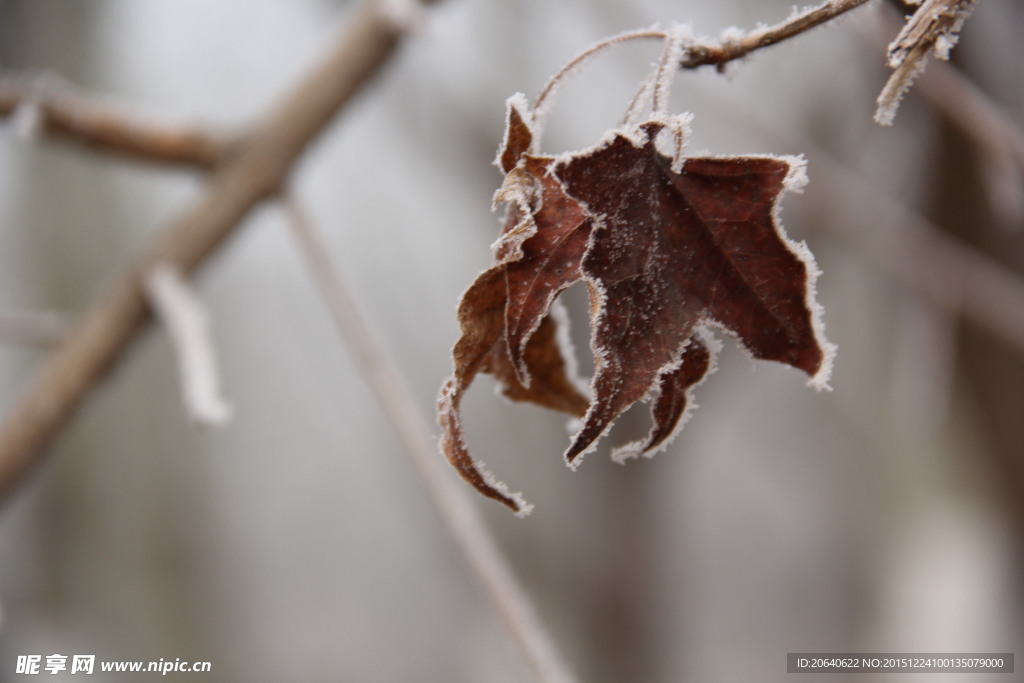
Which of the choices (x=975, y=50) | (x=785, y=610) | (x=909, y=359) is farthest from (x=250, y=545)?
(x=975, y=50)

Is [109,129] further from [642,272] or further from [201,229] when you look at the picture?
[642,272]

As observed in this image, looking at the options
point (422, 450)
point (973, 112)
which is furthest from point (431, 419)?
point (973, 112)

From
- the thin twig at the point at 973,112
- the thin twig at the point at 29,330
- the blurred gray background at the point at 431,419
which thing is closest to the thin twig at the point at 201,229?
the thin twig at the point at 29,330

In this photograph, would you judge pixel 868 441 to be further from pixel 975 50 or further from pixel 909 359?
pixel 975 50

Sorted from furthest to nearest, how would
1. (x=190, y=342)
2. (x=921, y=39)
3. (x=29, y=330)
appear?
(x=29, y=330), (x=190, y=342), (x=921, y=39)

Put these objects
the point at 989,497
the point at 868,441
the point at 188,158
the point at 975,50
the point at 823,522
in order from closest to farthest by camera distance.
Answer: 1. the point at 188,158
2. the point at 975,50
3. the point at 989,497
4. the point at 868,441
5. the point at 823,522

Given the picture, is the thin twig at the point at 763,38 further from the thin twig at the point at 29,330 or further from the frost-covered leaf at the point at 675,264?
the thin twig at the point at 29,330
